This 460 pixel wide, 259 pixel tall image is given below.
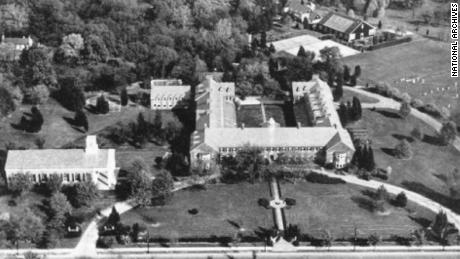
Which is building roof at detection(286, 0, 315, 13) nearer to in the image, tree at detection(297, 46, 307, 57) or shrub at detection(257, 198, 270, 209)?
tree at detection(297, 46, 307, 57)

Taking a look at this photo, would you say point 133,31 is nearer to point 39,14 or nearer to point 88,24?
point 88,24

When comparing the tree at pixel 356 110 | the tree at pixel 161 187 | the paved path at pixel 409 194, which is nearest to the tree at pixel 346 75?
the tree at pixel 356 110

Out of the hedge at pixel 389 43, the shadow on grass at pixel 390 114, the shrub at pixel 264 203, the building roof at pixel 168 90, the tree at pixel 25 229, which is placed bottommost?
the tree at pixel 25 229

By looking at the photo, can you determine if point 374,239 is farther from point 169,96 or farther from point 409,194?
point 169,96

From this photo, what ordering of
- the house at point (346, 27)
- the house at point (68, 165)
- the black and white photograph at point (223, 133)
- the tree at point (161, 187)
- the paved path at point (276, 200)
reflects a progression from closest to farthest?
1. the black and white photograph at point (223, 133)
2. the paved path at point (276, 200)
3. the tree at point (161, 187)
4. the house at point (68, 165)
5. the house at point (346, 27)

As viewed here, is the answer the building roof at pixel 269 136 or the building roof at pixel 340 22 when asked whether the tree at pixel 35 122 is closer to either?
the building roof at pixel 269 136

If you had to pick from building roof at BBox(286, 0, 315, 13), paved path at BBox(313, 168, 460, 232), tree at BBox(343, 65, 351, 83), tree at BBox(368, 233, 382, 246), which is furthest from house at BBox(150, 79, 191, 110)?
building roof at BBox(286, 0, 315, 13)

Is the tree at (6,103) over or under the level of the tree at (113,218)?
over
